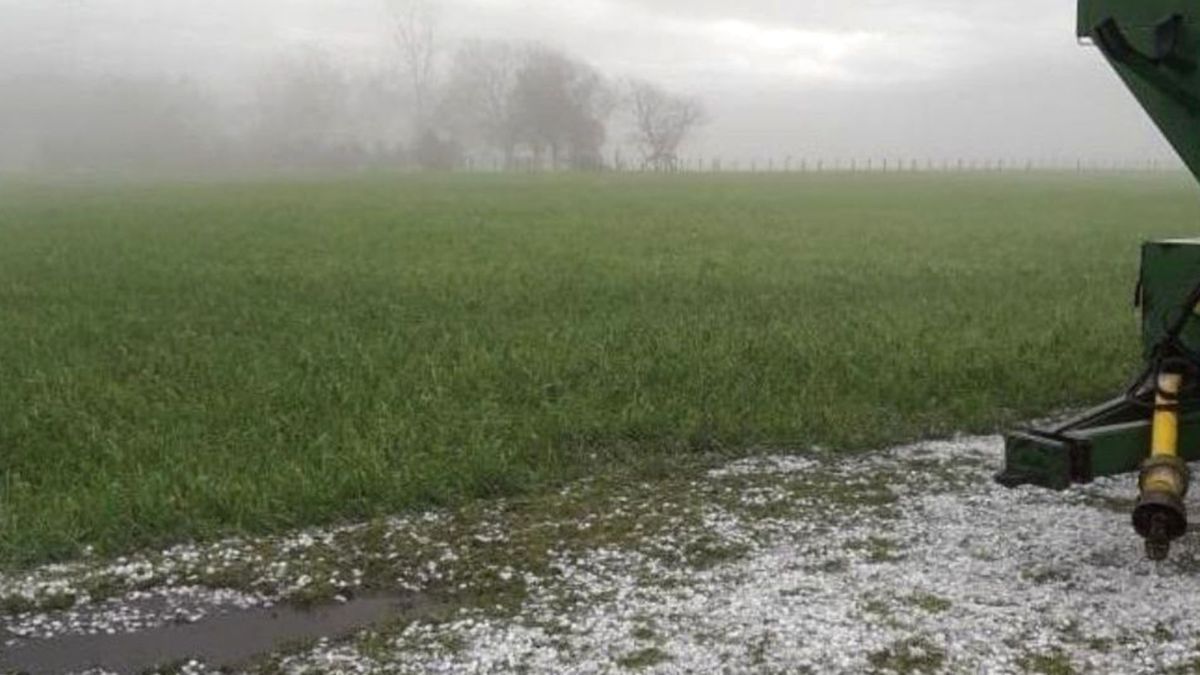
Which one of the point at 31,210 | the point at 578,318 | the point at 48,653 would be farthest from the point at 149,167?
the point at 48,653

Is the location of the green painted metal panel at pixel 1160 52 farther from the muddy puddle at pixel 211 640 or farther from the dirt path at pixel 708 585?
the muddy puddle at pixel 211 640

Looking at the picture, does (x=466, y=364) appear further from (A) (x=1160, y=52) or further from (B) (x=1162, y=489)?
(B) (x=1162, y=489)

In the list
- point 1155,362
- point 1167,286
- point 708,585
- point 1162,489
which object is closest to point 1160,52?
point 1167,286

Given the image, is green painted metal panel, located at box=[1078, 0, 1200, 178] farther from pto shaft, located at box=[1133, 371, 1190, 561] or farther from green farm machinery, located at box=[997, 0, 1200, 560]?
pto shaft, located at box=[1133, 371, 1190, 561]

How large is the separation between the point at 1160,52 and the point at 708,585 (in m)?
2.84

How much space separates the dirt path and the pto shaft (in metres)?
0.32

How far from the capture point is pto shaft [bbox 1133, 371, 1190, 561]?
173 inches

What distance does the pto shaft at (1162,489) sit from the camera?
4.40m

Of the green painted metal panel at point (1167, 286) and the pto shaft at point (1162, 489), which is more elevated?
the green painted metal panel at point (1167, 286)

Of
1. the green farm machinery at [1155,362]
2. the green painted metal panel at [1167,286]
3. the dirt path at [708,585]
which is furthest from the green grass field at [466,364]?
the green farm machinery at [1155,362]

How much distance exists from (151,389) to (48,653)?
4.47 meters

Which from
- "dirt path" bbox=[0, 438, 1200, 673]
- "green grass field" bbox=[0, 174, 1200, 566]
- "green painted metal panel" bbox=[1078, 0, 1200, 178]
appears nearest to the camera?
"dirt path" bbox=[0, 438, 1200, 673]

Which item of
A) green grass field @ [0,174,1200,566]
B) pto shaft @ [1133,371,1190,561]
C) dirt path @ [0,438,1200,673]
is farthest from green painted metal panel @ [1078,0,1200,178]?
green grass field @ [0,174,1200,566]

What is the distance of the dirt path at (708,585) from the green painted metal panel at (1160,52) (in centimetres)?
183
